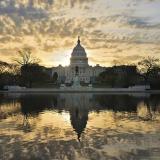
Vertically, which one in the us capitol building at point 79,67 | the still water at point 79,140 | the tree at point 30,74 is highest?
the us capitol building at point 79,67

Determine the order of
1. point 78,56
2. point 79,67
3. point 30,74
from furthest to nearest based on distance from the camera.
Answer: point 78,56 < point 79,67 < point 30,74

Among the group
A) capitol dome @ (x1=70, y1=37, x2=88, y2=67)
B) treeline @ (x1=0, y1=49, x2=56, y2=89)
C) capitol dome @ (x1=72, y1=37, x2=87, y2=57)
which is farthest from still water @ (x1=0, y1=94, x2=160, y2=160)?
capitol dome @ (x1=72, y1=37, x2=87, y2=57)

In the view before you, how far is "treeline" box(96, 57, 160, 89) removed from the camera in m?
115

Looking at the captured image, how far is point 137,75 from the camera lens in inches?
4729

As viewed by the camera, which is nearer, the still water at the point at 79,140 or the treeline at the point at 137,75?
the still water at the point at 79,140

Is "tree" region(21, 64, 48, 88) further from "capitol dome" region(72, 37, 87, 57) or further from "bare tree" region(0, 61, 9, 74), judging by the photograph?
"capitol dome" region(72, 37, 87, 57)

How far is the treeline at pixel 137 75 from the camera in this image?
115 m

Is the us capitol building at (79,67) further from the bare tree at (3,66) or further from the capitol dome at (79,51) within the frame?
the bare tree at (3,66)

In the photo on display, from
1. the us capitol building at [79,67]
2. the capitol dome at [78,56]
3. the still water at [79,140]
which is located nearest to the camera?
the still water at [79,140]

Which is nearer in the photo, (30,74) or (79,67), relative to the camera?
(30,74)

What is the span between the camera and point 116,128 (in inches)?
886

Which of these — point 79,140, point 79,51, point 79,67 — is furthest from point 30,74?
point 79,140

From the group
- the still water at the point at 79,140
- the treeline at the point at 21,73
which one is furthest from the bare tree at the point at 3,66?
the still water at the point at 79,140

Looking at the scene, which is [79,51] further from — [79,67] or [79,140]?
[79,140]
